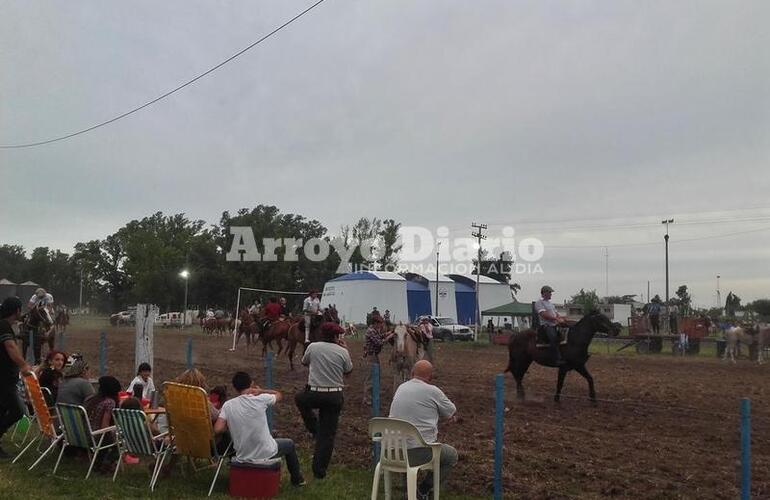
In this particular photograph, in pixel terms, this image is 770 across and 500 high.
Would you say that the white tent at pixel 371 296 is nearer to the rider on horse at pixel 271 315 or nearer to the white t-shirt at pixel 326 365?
the rider on horse at pixel 271 315

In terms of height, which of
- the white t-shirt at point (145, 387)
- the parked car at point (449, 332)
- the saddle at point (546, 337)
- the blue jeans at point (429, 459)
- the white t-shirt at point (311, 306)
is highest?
the white t-shirt at point (311, 306)

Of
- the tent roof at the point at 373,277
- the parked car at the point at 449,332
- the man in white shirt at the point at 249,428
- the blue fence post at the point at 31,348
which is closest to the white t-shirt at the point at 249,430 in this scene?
the man in white shirt at the point at 249,428

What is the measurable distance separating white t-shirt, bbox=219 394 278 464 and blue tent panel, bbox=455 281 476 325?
188 feet

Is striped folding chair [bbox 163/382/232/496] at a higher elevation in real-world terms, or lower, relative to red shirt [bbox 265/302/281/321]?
lower

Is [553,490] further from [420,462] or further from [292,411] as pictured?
[292,411]

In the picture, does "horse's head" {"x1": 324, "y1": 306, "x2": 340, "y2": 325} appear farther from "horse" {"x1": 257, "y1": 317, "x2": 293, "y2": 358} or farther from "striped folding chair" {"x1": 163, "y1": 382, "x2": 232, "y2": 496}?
"striped folding chair" {"x1": 163, "y1": 382, "x2": 232, "y2": 496}

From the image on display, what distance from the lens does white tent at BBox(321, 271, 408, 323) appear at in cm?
5959

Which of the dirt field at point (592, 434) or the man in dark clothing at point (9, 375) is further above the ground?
the man in dark clothing at point (9, 375)

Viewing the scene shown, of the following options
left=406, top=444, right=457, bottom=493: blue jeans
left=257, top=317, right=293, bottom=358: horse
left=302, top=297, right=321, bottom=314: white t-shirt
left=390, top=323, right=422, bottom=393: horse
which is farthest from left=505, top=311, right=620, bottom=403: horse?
left=257, top=317, right=293, bottom=358: horse

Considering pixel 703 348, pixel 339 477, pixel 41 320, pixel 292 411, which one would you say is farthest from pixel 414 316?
pixel 339 477

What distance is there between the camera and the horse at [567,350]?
14008mm

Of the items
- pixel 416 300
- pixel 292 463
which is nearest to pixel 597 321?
pixel 292 463

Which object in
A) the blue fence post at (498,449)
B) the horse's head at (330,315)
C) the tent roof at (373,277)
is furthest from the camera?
the tent roof at (373,277)

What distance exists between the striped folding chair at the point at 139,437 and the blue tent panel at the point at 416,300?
53.9 meters
